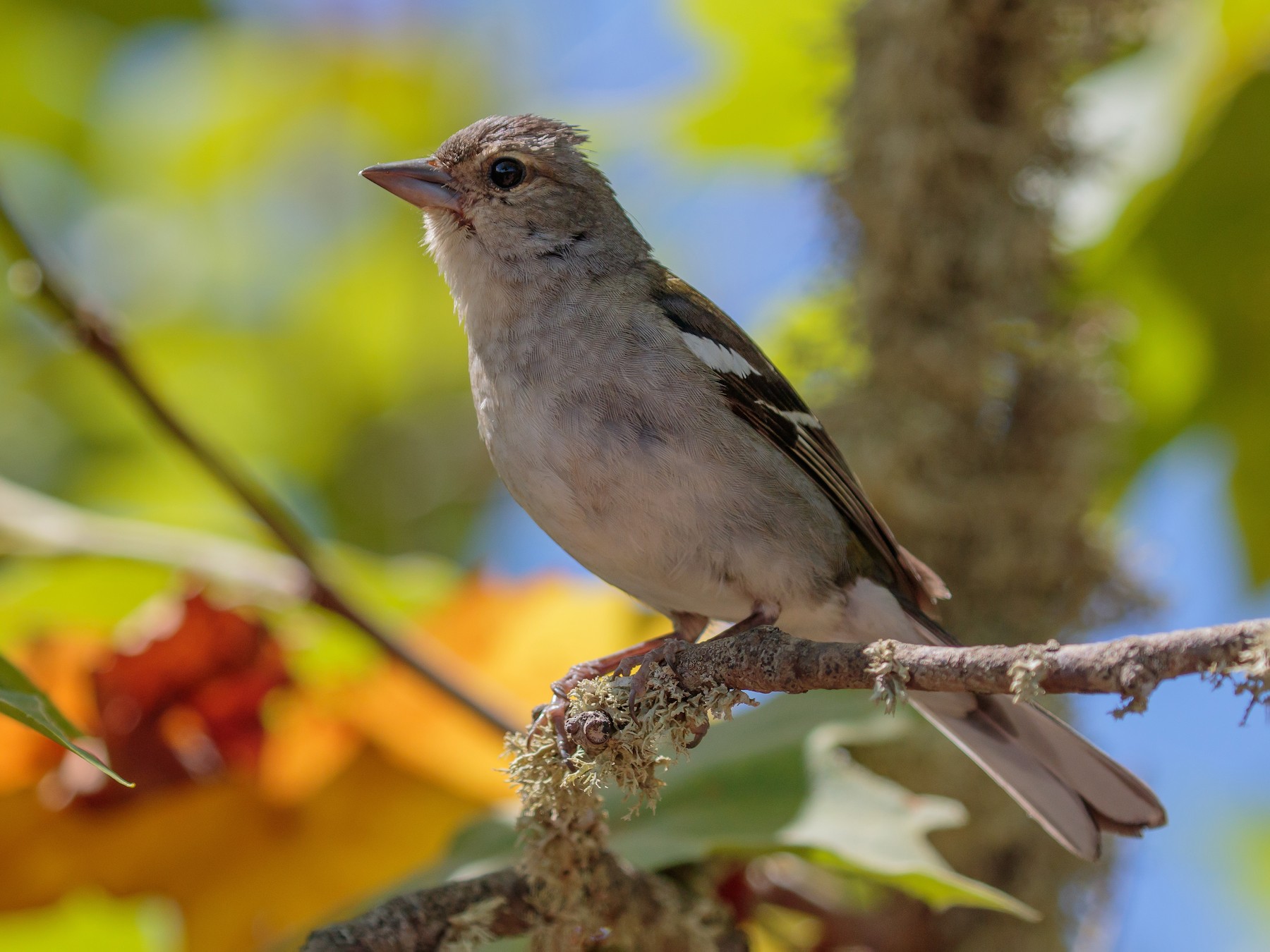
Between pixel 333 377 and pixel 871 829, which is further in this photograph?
pixel 333 377

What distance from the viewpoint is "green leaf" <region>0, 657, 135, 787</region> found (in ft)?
5.86

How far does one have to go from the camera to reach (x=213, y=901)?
3.13 meters

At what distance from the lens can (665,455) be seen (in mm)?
2777

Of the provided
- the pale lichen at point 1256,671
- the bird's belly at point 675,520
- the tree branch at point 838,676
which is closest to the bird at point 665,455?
the bird's belly at point 675,520

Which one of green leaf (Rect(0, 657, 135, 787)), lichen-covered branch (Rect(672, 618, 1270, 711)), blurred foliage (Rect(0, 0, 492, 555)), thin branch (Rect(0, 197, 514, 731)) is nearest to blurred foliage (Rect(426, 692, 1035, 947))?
thin branch (Rect(0, 197, 514, 731))

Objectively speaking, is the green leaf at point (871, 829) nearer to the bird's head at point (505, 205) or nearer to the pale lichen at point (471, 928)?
the pale lichen at point (471, 928)

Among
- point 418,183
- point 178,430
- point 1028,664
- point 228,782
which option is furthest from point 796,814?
point 418,183

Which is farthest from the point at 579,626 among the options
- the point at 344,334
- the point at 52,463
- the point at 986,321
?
the point at 52,463

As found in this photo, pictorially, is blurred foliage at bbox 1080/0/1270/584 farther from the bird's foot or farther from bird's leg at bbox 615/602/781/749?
the bird's foot

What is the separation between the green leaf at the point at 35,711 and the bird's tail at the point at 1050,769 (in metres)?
1.74

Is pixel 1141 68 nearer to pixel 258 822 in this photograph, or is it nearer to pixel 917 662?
pixel 917 662

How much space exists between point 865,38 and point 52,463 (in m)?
3.95

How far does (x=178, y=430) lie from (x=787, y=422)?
1586mm

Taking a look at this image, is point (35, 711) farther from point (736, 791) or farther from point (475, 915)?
point (736, 791)
